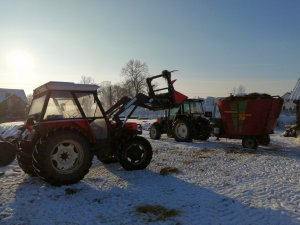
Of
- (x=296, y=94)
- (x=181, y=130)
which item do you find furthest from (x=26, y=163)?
(x=296, y=94)

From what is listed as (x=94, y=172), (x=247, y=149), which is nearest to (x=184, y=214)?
(x=94, y=172)

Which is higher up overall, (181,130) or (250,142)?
(181,130)

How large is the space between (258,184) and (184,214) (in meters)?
2.43

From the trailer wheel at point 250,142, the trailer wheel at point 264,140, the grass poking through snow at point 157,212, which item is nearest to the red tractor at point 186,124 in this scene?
the trailer wheel at point 250,142

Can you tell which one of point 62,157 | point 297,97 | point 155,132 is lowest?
point 62,157

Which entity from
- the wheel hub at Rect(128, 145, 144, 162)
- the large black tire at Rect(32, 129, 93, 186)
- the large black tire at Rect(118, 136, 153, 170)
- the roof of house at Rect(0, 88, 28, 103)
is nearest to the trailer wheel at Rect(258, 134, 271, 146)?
the large black tire at Rect(118, 136, 153, 170)

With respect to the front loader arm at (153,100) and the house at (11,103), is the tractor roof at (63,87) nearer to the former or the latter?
the front loader arm at (153,100)

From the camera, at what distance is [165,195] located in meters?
6.18

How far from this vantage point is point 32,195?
20.7 feet

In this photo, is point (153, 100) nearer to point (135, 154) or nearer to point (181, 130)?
point (135, 154)

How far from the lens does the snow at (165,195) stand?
5.03 metres

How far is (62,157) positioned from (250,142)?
825cm

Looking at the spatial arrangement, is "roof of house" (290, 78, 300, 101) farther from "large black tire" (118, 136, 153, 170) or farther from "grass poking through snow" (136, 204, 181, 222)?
"grass poking through snow" (136, 204, 181, 222)

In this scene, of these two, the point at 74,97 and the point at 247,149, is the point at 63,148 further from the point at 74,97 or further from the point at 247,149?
the point at 247,149
